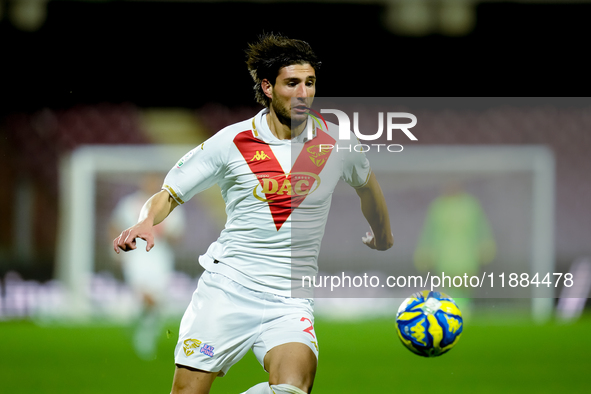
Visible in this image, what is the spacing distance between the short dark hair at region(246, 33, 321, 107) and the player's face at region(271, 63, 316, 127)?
3 cm

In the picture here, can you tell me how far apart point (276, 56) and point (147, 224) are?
106 centimetres

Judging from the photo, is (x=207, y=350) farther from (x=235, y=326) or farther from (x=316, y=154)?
(x=316, y=154)

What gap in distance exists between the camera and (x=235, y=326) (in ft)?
11.0

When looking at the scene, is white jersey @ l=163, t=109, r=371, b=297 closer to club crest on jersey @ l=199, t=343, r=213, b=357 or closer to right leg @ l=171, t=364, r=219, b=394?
club crest on jersey @ l=199, t=343, r=213, b=357

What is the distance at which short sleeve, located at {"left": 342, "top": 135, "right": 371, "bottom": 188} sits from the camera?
11.9ft

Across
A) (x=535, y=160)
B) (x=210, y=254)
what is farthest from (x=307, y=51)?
(x=535, y=160)

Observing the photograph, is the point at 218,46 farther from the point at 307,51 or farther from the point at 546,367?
the point at 307,51

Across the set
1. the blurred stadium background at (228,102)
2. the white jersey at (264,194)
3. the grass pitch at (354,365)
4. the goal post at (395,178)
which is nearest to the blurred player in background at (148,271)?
the grass pitch at (354,365)

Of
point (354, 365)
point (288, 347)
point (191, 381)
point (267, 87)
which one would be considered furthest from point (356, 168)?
point (354, 365)

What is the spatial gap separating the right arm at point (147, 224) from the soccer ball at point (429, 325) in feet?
4.21

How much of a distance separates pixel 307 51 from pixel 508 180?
9.12 metres

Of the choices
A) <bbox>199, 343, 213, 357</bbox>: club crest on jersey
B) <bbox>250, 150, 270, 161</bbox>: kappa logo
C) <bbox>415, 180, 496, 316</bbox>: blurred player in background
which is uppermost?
<bbox>415, 180, 496, 316</bbox>: blurred player in background

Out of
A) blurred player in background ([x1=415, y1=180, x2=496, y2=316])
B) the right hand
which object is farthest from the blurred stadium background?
the right hand

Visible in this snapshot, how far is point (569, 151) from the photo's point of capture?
44.5 feet
